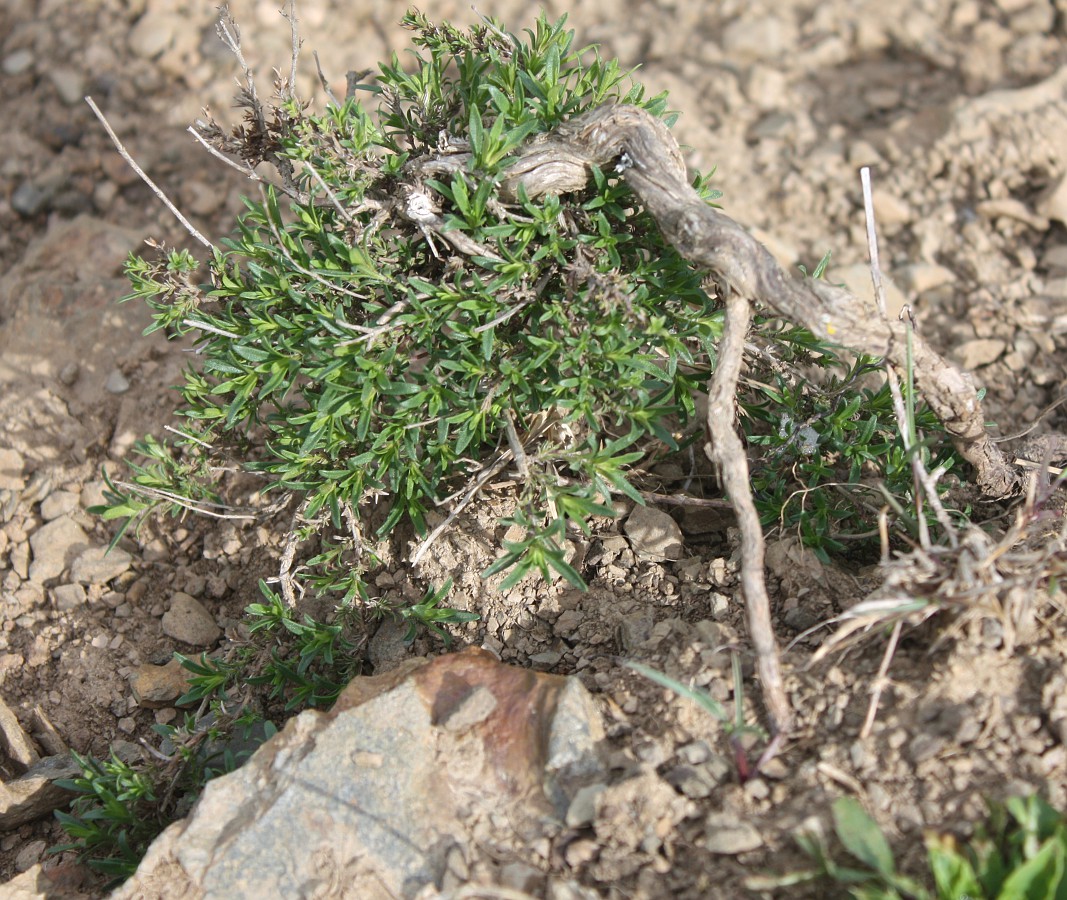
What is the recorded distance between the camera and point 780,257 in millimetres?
5180

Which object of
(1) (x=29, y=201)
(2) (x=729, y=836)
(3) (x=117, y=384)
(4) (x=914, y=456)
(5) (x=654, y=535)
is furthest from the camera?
(1) (x=29, y=201)

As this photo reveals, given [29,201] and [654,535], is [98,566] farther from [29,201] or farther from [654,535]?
[29,201]

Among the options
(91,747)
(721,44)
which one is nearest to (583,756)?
(91,747)

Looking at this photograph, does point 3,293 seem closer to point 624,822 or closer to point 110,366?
point 110,366

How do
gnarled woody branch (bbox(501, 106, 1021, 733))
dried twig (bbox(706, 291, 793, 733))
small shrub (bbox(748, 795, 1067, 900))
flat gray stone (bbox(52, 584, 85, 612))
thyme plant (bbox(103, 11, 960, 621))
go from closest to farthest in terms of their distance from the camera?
small shrub (bbox(748, 795, 1067, 900)) < dried twig (bbox(706, 291, 793, 733)) < gnarled woody branch (bbox(501, 106, 1021, 733)) < thyme plant (bbox(103, 11, 960, 621)) < flat gray stone (bbox(52, 584, 85, 612))

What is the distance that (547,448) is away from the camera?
3.32 metres

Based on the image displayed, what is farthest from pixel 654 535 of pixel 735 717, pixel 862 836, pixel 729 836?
pixel 862 836

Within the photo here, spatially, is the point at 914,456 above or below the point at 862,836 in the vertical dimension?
above

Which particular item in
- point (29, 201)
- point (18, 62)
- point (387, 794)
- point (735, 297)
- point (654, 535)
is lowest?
point (654, 535)

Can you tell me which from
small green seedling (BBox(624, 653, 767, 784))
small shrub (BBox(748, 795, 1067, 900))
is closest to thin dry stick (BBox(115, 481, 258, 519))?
small green seedling (BBox(624, 653, 767, 784))

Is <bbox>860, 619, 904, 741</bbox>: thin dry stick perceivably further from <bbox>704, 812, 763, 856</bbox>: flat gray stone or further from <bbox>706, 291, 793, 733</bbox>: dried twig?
<bbox>704, 812, 763, 856</bbox>: flat gray stone

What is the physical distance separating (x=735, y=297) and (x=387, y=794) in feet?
6.04

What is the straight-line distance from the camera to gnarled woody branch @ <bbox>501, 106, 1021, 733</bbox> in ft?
9.59

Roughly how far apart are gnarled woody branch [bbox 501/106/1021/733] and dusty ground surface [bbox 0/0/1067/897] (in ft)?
1.13
